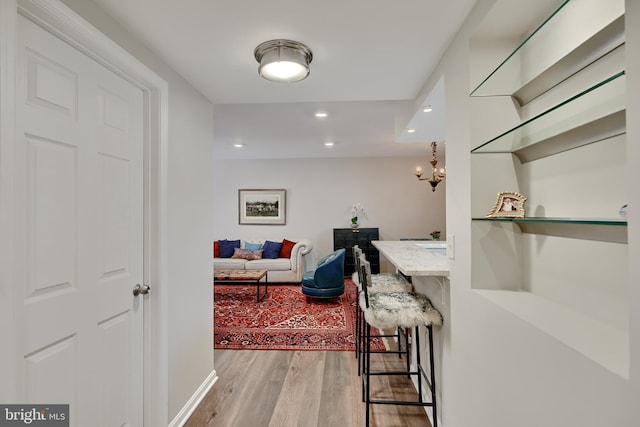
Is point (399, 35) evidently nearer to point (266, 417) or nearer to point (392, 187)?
point (266, 417)

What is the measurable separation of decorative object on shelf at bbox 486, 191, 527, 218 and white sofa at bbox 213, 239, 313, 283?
16.1ft

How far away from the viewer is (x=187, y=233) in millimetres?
2070

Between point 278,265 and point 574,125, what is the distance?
538cm

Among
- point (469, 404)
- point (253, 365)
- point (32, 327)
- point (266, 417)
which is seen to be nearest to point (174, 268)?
point (32, 327)

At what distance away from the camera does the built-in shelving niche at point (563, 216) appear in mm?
818

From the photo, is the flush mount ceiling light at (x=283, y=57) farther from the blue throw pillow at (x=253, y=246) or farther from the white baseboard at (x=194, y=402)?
the blue throw pillow at (x=253, y=246)

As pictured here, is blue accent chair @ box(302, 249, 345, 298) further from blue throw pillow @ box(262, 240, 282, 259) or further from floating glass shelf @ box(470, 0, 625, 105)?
floating glass shelf @ box(470, 0, 625, 105)

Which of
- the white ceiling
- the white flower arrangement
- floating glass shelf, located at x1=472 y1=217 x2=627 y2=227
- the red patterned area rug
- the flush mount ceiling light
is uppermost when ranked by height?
the white ceiling

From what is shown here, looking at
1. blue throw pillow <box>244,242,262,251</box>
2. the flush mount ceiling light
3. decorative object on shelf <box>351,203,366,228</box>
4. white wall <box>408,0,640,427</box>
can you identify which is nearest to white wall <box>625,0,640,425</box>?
white wall <box>408,0,640,427</box>

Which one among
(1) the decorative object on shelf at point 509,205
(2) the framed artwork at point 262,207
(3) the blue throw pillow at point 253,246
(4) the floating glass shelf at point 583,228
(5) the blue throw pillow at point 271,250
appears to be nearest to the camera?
(4) the floating glass shelf at point 583,228

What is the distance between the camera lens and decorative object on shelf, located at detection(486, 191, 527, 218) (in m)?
1.19

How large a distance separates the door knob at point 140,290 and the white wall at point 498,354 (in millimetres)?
1702

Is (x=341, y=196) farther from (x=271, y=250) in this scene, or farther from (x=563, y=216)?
(x=563, y=216)

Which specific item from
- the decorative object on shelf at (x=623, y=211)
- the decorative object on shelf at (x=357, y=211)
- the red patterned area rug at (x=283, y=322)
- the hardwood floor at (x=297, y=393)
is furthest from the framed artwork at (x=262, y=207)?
the decorative object on shelf at (x=623, y=211)
